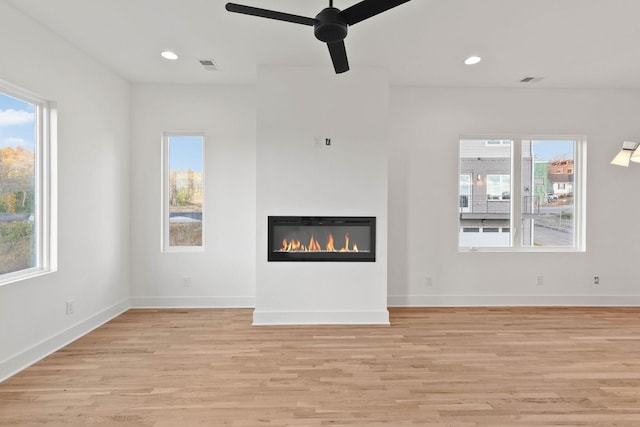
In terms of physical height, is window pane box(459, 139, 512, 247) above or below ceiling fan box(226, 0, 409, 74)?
below

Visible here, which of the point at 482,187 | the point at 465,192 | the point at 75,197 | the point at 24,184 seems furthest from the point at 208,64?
the point at 482,187

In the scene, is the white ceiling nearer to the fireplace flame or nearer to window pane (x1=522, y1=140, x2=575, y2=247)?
window pane (x1=522, y1=140, x2=575, y2=247)

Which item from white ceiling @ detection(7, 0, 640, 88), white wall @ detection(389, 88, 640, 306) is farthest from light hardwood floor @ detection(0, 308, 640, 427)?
white ceiling @ detection(7, 0, 640, 88)

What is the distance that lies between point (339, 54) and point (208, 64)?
6.30 feet

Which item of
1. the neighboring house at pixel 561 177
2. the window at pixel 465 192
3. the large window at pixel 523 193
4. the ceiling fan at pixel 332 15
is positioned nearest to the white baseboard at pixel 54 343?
the ceiling fan at pixel 332 15

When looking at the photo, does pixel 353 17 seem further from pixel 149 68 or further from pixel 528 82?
pixel 528 82

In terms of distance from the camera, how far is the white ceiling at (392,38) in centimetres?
251

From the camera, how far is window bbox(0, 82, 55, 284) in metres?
2.60

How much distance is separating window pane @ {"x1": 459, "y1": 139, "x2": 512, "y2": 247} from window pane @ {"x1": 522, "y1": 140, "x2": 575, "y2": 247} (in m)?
0.28

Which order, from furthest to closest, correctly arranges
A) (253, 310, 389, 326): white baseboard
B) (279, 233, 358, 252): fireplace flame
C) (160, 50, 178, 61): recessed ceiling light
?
1. (279, 233, 358, 252): fireplace flame
2. (253, 310, 389, 326): white baseboard
3. (160, 50, 178, 61): recessed ceiling light

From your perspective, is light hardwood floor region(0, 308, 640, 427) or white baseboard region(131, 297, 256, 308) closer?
light hardwood floor region(0, 308, 640, 427)

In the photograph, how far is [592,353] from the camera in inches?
Result: 114

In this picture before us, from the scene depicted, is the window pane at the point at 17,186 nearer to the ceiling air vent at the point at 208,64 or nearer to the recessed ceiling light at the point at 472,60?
the ceiling air vent at the point at 208,64

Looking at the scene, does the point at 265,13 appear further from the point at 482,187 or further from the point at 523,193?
the point at 523,193
